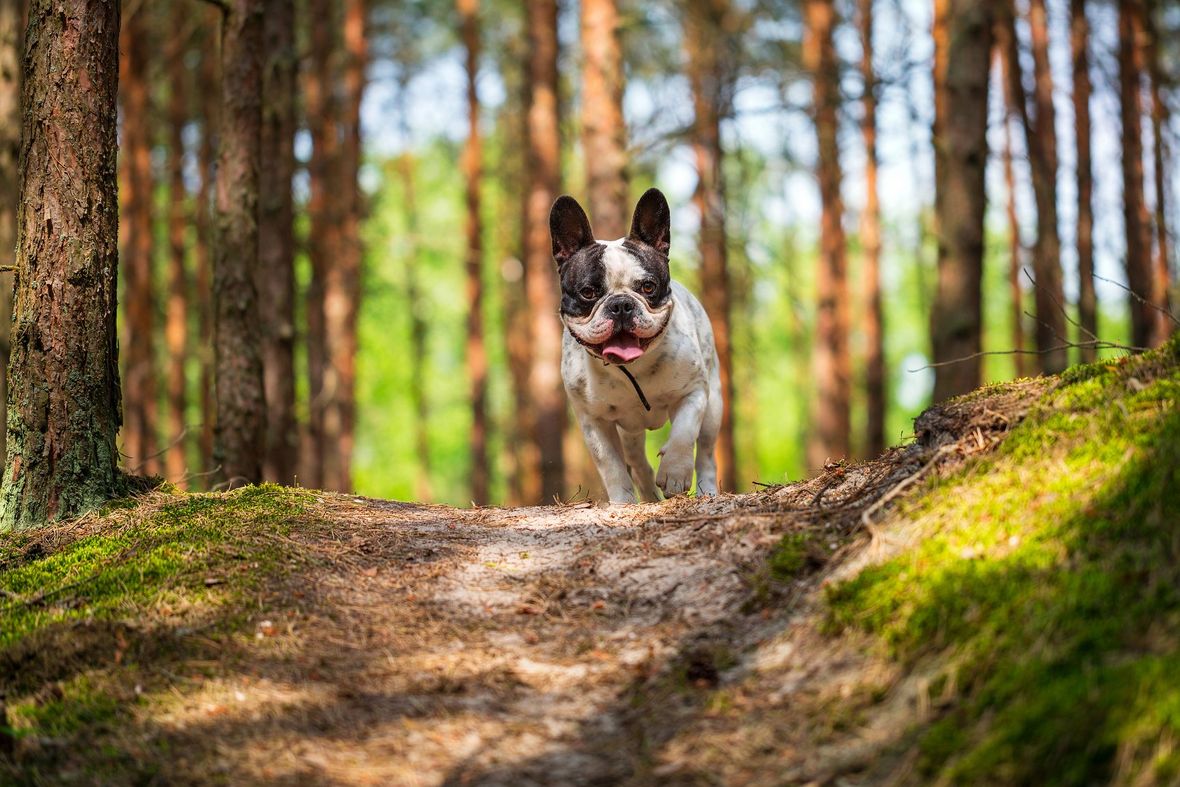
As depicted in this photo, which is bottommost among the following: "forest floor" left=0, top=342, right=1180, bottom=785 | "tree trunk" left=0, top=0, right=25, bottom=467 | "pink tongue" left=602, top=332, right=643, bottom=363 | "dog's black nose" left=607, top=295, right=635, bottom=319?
"forest floor" left=0, top=342, right=1180, bottom=785

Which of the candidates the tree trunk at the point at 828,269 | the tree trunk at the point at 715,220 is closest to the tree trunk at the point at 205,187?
the tree trunk at the point at 715,220

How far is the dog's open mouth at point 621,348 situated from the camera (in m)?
7.23

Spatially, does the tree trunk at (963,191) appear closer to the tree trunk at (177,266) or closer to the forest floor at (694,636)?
the forest floor at (694,636)

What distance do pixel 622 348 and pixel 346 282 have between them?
46.8 ft

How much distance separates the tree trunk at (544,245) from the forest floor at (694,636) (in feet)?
34.3

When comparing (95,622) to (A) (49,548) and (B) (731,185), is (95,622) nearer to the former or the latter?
(A) (49,548)

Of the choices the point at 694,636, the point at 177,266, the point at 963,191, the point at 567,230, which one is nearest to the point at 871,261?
the point at 963,191

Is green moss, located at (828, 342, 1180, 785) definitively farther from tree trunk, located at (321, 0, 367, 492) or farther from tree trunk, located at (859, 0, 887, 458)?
tree trunk, located at (859, 0, 887, 458)

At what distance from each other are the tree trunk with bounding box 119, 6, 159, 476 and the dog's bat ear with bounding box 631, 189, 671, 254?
13131mm

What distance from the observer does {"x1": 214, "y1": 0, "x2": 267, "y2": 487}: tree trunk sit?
376 inches

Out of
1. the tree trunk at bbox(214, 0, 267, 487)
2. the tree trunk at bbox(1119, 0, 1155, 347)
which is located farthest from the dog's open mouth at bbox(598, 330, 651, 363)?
the tree trunk at bbox(1119, 0, 1155, 347)

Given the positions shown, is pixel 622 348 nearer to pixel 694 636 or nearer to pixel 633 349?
pixel 633 349

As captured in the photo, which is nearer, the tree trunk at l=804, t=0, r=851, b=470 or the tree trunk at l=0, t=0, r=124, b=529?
the tree trunk at l=0, t=0, r=124, b=529

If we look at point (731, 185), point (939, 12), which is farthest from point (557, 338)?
point (731, 185)
